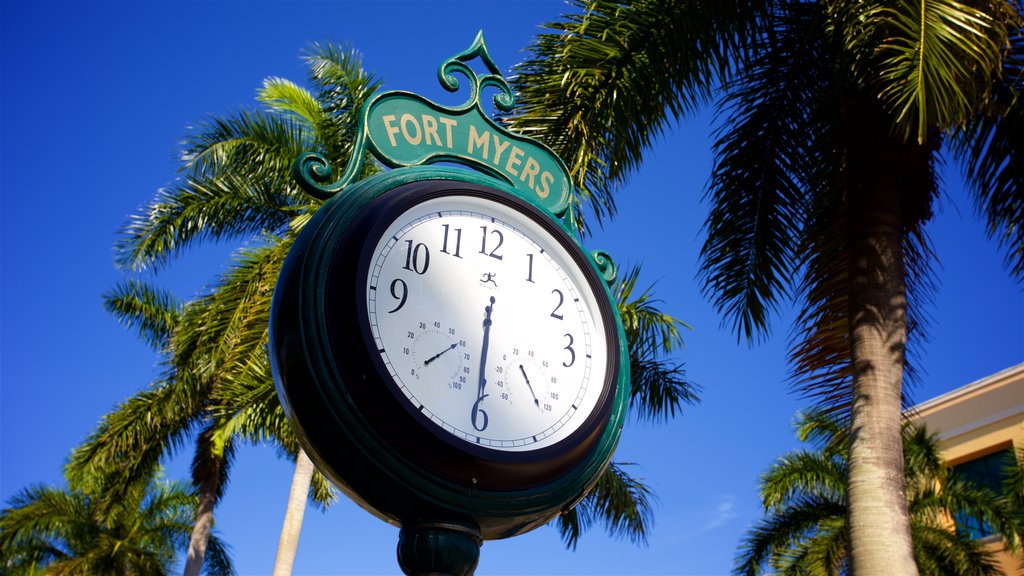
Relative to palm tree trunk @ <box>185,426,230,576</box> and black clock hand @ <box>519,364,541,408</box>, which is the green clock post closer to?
black clock hand @ <box>519,364,541,408</box>

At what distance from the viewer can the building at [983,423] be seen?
23.1 metres

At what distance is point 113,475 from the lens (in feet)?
50.7

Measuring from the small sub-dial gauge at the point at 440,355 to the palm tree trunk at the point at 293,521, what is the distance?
10.1m

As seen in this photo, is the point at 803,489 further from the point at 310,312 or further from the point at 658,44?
the point at 310,312

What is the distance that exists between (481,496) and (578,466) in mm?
258

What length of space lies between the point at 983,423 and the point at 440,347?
24.5 metres

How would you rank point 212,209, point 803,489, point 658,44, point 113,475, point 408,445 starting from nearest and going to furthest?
point 408,445, point 658,44, point 212,209, point 113,475, point 803,489

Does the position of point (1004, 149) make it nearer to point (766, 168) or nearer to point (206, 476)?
point (766, 168)

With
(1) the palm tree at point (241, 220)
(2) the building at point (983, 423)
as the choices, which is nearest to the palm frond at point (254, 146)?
(1) the palm tree at point (241, 220)

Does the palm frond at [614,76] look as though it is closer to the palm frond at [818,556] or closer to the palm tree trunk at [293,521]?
the palm tree trunk at [293,521]

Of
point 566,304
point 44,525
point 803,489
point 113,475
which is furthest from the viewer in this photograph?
point 44,525

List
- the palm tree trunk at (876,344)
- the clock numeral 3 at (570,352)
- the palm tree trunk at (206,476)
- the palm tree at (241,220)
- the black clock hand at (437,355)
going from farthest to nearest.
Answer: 1. the palm tree trunk at (206,476)
2. the palm tree at (241,220)
3. the palm tree trunk at (876,344)
4. the clock numeral 3 at (570,352)
5. the black clock hand at (437,355)

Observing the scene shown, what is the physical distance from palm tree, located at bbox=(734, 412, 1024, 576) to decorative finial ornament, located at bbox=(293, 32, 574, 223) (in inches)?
538

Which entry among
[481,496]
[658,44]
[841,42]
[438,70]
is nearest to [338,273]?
[481,496]
